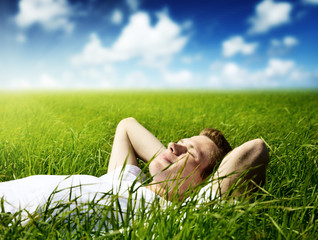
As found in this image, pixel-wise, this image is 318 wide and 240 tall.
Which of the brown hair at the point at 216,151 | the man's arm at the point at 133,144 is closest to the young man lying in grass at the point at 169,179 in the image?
the brown hair at the point at 216,151

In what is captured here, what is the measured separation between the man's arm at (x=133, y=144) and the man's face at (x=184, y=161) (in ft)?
1.88

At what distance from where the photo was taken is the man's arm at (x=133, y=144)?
9.27ft

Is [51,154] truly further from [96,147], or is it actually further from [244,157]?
[244,157]

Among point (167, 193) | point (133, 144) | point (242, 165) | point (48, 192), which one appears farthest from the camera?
point (133, 144)

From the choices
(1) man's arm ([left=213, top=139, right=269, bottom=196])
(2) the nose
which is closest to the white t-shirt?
(2) the nose

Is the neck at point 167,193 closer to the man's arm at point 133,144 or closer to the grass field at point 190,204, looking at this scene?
the grass field at point 190,204

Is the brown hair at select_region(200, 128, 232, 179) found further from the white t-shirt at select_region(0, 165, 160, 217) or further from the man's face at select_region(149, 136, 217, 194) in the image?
the white t-shirt at select_region(0, 165, 160, 217)

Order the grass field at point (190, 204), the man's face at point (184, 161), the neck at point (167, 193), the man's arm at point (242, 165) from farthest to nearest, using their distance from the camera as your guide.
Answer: the man's face at point (184, 161)
the man's arm at point (242, 165)
the neck at point (167, 193)
the grass field at point (190, 204)

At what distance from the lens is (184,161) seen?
7.16ft

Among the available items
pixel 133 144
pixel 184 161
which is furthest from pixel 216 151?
pixel 133 144

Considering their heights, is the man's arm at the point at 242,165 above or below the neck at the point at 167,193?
above

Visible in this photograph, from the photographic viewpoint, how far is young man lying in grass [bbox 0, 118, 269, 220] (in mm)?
1799

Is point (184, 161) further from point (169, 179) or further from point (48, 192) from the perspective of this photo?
point (48, 192)

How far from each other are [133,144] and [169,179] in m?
0.85
